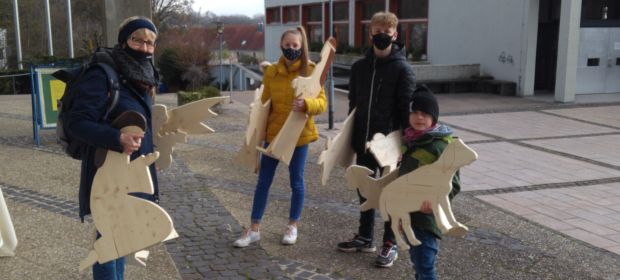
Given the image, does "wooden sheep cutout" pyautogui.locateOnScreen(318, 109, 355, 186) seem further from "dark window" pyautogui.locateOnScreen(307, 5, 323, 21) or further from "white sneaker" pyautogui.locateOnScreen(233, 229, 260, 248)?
"dark window" pyautogui.locateOnScreen(307, 5, 323, 21)

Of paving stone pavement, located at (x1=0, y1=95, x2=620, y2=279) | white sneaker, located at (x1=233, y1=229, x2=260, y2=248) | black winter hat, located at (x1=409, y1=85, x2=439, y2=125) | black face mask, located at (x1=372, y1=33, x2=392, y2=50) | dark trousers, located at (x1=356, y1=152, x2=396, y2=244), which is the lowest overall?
paving stone pavement, located at (x1=0, y1=95, x2=620, y2=279)

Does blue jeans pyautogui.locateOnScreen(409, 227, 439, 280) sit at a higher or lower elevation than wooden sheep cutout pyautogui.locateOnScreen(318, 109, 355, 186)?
lower

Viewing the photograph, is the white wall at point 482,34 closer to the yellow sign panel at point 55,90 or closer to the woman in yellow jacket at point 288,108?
the yellow sign panel at point 55,90

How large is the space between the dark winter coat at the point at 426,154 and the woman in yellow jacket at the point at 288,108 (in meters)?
1.18

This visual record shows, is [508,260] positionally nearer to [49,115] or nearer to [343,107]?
[49,115]

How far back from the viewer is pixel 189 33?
33.8 meters

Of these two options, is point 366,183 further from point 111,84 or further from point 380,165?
point 111,84

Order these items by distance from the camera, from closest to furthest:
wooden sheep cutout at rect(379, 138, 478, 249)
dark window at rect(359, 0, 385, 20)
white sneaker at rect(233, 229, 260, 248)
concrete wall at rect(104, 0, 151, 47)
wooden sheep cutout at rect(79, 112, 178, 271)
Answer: wooden sheep cutout at rect(79, 112, 178, 271) < wooden sheep cutout at rect(379, 138, 478, 249) < white sneaker at rect(233, 229, 260, 248) < concrete wall at rect(104, 0, 151, 47) < dark window at rect(359, 0, 385, 20)

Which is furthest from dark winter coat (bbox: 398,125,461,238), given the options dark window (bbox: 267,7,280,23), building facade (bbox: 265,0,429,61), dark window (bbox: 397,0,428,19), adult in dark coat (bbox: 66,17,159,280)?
dark window (bbox: 267,7,280,23)

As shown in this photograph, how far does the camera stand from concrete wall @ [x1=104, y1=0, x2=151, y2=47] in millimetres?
8031

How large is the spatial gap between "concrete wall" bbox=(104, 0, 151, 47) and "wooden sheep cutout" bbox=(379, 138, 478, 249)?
18.9 ft

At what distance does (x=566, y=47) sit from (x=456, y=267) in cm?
1245

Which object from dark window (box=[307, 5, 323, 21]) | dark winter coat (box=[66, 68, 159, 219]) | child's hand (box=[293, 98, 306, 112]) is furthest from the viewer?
dark window (box=[307, 5, 323, 21])

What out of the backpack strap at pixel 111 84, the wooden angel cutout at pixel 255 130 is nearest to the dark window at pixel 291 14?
the wooden angel cutout at pixel 255 130
